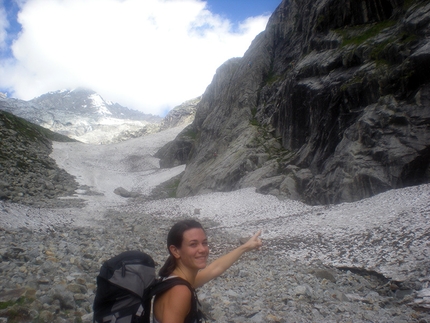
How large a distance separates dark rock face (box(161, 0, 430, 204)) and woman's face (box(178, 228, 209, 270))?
18.8 m

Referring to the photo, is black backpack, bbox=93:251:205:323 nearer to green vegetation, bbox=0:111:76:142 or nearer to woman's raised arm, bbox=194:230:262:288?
woman's raised arm, bbox=194:230:262:288

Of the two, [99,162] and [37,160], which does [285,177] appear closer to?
[37,160]

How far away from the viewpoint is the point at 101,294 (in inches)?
139

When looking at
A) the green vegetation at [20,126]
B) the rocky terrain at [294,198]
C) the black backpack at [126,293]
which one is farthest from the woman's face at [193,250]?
the green vegetation at [20,126]

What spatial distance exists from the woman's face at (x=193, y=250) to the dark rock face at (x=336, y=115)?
740 inches

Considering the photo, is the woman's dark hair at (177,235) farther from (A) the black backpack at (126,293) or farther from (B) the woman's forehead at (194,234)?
(A) the black backpack at (126,293)

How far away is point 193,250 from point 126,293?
3.06 feet

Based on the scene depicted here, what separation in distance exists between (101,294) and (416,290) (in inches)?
331

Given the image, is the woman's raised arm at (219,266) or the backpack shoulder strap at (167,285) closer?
the backpack shoulder strap at (167,285)

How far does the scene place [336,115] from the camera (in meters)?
25.8

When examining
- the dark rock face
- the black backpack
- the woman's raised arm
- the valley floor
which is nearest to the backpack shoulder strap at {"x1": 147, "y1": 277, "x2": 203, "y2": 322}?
the black backpack

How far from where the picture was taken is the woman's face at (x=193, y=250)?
3777 mm

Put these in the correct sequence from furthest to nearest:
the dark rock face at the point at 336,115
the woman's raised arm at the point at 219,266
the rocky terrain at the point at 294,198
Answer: the dark rock face at the point at 336,115 → the rocky terrain at the point at 294,198 → the woman's raised arm at the point at 219,266

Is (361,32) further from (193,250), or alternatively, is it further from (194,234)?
(193,250)
